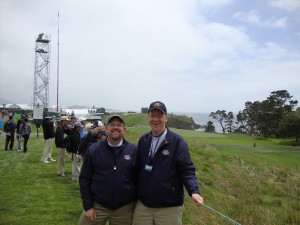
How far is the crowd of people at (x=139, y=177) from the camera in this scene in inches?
154

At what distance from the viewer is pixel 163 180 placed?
3.87 meters

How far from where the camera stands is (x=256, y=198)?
337 inches

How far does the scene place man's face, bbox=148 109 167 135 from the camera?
163 inches

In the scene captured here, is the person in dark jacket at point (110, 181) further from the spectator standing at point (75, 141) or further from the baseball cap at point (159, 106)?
the spectator standing at point (75, 141)

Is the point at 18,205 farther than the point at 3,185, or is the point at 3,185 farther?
the point at 3,185

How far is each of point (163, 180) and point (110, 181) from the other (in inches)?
27.6

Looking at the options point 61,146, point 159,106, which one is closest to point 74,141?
point 61,146

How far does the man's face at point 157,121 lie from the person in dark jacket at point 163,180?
0.06ft

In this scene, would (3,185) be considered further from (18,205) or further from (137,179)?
(137,179)

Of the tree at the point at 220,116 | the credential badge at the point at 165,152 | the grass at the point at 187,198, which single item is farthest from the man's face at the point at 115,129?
the tree at the point at 220,116

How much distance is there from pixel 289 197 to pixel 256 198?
4.58 ft

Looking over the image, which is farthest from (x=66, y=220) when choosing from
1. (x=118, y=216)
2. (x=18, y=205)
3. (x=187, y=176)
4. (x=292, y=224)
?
(x=292, y=224)

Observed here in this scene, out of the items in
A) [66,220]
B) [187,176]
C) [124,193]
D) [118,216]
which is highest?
[187,176]

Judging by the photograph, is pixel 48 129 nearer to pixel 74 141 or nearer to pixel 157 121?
pixel 74 141
